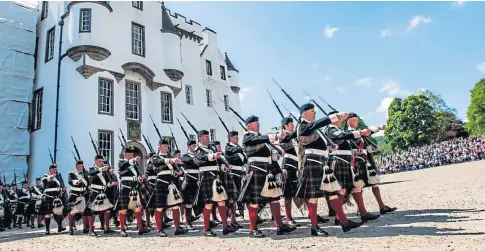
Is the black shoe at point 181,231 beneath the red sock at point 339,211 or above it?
beneath

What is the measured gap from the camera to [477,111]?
5691 centimetres

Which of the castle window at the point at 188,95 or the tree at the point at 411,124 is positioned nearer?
the castle window at the point at 188,95

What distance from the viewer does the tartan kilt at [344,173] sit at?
6.90 meters

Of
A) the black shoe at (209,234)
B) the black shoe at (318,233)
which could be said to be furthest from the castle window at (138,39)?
the black shoe at (318,233)

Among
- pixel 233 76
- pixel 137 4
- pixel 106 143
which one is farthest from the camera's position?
pixel 233 76

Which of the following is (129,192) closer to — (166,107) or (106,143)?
(106,143)

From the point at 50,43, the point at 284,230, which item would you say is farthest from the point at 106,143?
the point at 284,230

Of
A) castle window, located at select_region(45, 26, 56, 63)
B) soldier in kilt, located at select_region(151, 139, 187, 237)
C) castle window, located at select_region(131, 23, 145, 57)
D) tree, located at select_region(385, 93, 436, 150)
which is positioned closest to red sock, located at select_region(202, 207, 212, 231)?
soldier in kilt, located at select_region(151, 139, 187, 237)

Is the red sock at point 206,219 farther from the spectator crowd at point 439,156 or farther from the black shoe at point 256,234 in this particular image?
the spectator crowd at point 439,156

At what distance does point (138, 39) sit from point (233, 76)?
11.1 m

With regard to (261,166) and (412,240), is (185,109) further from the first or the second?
(412,240)

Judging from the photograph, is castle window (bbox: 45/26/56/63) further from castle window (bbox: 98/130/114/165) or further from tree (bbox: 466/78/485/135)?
tree (bbox: 466/78/485/135)

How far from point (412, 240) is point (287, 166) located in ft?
10.3

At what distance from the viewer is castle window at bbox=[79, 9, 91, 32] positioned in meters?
19.8
